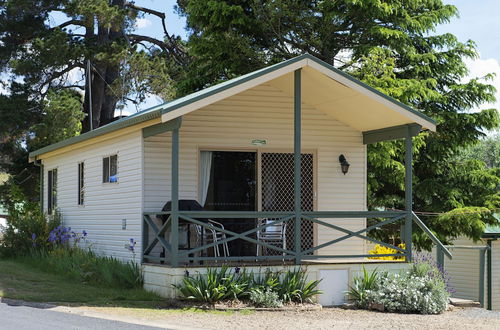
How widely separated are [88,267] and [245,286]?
3.73m

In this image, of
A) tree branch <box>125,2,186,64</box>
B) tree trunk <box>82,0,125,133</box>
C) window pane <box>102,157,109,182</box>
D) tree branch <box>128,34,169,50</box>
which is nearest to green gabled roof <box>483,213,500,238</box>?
window pane <box>102,157,109,182</box>

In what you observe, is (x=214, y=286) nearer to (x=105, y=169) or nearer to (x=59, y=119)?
(x=105, y=169)

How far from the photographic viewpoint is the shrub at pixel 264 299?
1168cm

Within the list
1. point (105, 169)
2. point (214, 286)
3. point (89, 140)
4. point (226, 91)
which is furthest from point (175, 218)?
point (89, 140)

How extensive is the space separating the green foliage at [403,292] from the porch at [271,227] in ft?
1.67

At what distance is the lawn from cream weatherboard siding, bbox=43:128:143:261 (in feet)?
3.79

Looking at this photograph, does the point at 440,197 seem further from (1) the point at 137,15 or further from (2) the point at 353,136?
(1) the point at 137,15

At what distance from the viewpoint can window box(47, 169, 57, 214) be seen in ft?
64.2

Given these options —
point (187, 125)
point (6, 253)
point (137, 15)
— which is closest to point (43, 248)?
point (6, 253)

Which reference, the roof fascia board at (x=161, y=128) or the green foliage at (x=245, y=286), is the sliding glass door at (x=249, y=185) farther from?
the green foliage at (x=245, y=286)

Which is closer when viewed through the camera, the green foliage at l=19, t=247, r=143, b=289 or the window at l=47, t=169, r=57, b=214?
the green foliage at l=19, t=247, r=143, b=289

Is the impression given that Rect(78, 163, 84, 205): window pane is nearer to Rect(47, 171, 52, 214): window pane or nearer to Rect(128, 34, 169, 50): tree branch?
Rect(47, 171, 52, 214): window pane

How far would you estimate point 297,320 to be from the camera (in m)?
10.9

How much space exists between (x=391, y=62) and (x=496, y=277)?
22.4 ft
